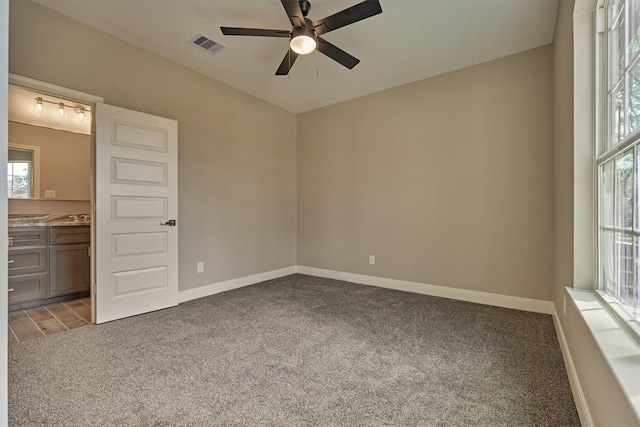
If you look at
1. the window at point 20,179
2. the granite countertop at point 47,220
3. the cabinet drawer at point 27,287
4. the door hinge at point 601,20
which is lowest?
the cabinet drawer at point 27,287

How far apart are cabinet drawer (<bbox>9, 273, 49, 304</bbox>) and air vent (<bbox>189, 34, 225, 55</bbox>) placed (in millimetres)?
3039

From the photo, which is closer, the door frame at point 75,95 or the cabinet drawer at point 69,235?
the door frame at point 75,95

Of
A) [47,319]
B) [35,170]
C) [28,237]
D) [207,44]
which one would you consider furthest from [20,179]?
[207,44]

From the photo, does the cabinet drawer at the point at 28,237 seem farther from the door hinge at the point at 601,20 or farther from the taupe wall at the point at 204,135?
the door hinge at the point at 601,20

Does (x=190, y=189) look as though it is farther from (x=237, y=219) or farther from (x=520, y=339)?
(x=520, y=339)

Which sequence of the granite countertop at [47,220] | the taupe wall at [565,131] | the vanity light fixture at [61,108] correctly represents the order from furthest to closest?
the vanity light fixture at [61,108] → the granite countertop at [47,220] → the taupe wall at [565,131]

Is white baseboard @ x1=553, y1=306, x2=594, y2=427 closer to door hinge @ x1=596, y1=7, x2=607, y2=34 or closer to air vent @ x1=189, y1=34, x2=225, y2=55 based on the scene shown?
door hinge @ x1=596, y1=7, x2=607, y2=34

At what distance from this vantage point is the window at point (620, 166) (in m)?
1.24

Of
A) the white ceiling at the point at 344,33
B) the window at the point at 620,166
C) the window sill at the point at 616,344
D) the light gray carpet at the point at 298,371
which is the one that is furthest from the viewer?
the white ceiling at the point at 344,33

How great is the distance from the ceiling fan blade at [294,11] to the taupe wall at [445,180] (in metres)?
2.07

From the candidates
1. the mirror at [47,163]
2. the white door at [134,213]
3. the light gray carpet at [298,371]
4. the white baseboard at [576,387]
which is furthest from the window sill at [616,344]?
the mirror at [47,163]

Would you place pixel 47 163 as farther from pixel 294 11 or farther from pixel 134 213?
pixel 294 11

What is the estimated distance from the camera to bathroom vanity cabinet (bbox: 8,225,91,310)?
10.7 feet

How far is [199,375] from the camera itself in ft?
6.31
